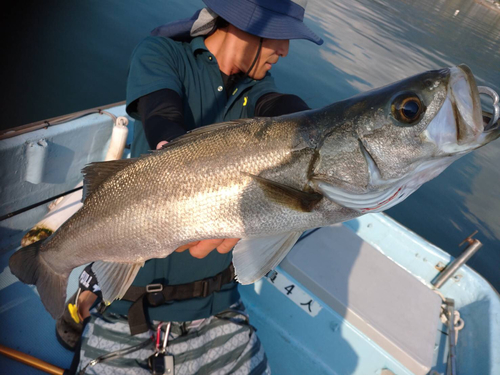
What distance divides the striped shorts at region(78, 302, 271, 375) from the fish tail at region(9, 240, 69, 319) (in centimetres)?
33

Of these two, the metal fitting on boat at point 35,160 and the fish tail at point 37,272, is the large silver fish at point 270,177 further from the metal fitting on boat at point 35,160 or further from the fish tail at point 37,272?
the metal fitting on boat at point 35,160

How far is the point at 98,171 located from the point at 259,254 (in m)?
1.08

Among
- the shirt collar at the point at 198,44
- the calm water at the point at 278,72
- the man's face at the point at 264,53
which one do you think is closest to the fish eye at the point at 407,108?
the man's face at the point at 264,53

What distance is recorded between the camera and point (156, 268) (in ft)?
7.30

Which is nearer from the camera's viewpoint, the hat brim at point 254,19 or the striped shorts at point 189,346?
the striped shorts at point 189,346

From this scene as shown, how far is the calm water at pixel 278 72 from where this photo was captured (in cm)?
710

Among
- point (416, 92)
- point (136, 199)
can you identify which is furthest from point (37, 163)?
point (416, 92)

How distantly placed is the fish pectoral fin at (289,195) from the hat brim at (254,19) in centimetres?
124

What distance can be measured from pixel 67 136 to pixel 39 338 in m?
2.04

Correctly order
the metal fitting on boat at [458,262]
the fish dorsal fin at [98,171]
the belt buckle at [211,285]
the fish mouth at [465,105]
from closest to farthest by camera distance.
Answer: the fish mouth at [465,105], the fish dorsal fin at [98,171], the belt buckle at [211,285], the metal fitting on boat at [458,262]

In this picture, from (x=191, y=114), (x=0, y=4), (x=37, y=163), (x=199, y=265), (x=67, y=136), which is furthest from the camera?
(x=0, y=4)

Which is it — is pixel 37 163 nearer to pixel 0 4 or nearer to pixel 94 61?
pixel 94 61

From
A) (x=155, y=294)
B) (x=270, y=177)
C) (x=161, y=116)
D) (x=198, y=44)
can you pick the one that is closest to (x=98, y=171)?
(x=161, y=116)

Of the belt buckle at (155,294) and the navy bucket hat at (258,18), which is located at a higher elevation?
the navy bucket hat at (258,18)
